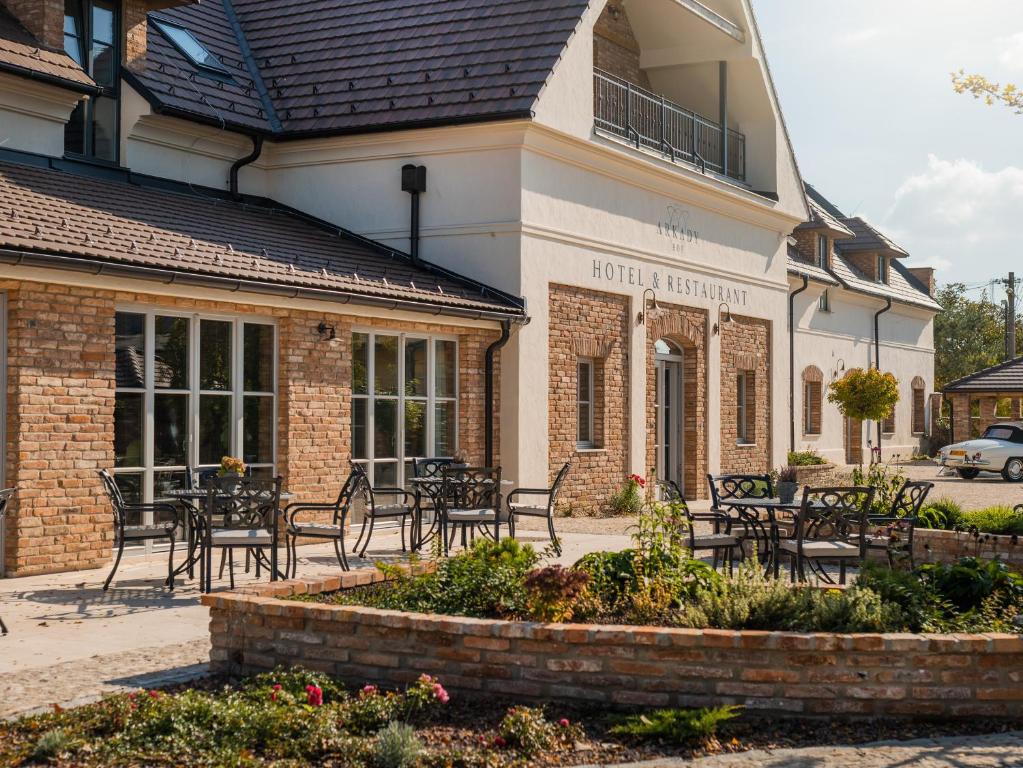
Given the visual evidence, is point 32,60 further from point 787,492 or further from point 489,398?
point 787,492

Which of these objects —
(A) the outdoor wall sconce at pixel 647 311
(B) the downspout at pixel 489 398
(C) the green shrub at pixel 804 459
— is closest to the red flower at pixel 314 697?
(B) the downspout at pixel 489 398

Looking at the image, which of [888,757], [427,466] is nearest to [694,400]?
[427,466]

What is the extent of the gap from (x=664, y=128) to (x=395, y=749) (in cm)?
1680

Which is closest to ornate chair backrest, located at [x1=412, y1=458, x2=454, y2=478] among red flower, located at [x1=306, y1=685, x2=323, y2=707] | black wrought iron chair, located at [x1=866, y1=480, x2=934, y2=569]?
black wrought iron chair, located at [x1=866, y1=480, x2=934, y2=569]

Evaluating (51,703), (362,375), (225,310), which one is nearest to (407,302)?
(362,375)

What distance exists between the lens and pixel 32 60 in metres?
14.5

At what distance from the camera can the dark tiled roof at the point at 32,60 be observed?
14109mm

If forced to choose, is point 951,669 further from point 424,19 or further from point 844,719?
point 424,19

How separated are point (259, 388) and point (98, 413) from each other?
7.75ft

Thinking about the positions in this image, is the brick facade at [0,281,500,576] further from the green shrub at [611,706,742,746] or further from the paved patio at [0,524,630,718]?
the green shrub at [611,706,742,746]

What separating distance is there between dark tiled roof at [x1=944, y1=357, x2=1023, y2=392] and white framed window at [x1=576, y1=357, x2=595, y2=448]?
22.6 meters

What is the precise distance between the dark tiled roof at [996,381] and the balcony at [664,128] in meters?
17.9

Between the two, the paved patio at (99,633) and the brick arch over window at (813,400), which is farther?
the brick arch over window at (813,400)

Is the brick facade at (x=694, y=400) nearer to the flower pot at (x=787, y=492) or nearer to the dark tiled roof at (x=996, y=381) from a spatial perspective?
the flower pot at (x=787, y=492)
